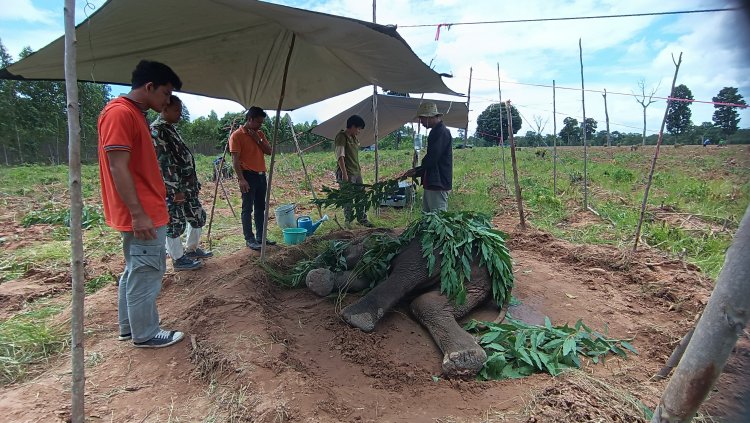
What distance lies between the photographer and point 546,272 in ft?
13.6

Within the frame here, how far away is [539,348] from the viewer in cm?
262

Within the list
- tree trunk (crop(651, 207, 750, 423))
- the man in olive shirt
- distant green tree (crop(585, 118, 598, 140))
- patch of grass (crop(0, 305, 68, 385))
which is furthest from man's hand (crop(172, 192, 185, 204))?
distant green tree (crop(585, 118, 598, 140))

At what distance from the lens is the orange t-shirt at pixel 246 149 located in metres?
4.53

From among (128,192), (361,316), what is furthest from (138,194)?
(361,316)

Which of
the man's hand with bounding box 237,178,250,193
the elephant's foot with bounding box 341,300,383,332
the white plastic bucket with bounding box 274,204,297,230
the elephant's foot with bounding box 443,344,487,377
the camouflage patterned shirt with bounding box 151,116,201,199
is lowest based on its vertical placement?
the elephant's foot with bounding box 443,344,487,377

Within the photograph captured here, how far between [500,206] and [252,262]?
19.2 feet

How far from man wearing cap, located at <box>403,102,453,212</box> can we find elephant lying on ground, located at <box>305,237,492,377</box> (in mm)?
1348

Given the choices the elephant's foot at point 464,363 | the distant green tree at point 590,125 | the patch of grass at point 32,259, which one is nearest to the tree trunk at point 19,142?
the patch of grass at point 32,259

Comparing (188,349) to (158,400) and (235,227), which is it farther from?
(235,227)

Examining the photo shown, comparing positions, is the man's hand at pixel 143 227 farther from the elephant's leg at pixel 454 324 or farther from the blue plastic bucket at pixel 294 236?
the blue plastic bucket at pixel 294 236

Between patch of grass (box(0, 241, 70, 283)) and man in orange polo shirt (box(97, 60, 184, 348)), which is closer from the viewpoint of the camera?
man in orange polo shirt (box(97, 60, 184, 348))

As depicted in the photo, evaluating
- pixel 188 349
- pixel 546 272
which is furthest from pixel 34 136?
pixel 546 272

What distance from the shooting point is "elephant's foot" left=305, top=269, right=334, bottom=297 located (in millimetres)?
3551

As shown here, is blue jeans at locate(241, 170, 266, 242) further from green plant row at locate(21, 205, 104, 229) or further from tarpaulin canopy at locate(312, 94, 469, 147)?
tarpaulin canopy at locate(312, 94, 469, 147)
